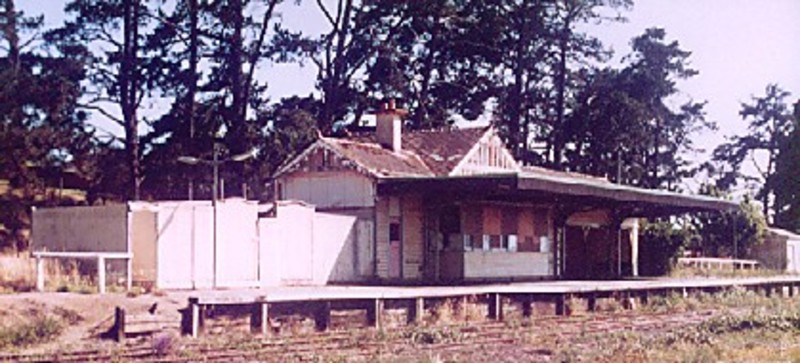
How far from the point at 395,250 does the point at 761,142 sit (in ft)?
144

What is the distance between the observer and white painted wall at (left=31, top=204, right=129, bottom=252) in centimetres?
2216

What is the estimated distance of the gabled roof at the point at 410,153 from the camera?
29578 millimetres

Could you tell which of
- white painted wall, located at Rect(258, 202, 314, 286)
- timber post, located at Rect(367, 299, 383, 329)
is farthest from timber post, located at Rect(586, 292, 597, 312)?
timber post, located at Rect(367, 299, 383, 329)

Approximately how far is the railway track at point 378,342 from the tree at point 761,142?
141 feet

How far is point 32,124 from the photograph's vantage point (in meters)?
37.8

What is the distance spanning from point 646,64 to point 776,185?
1025 cm

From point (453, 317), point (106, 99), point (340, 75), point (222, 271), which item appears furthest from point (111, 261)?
point (340, 75)

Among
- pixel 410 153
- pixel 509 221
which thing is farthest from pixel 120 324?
pixel 410 153

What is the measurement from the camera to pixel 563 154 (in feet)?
188

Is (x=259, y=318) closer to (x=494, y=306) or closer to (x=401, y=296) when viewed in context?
(x=401, y=296)

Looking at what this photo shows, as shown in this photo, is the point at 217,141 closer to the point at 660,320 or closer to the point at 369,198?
the point at 369,198

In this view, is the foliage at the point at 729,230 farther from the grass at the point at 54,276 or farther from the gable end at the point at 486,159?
the grass at the point at 54,276

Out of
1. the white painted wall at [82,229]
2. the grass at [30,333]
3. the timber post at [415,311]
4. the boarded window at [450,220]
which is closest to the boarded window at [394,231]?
the boarded window at [450,220]

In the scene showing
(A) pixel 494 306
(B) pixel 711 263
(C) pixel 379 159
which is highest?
(C) pixel 379 159
